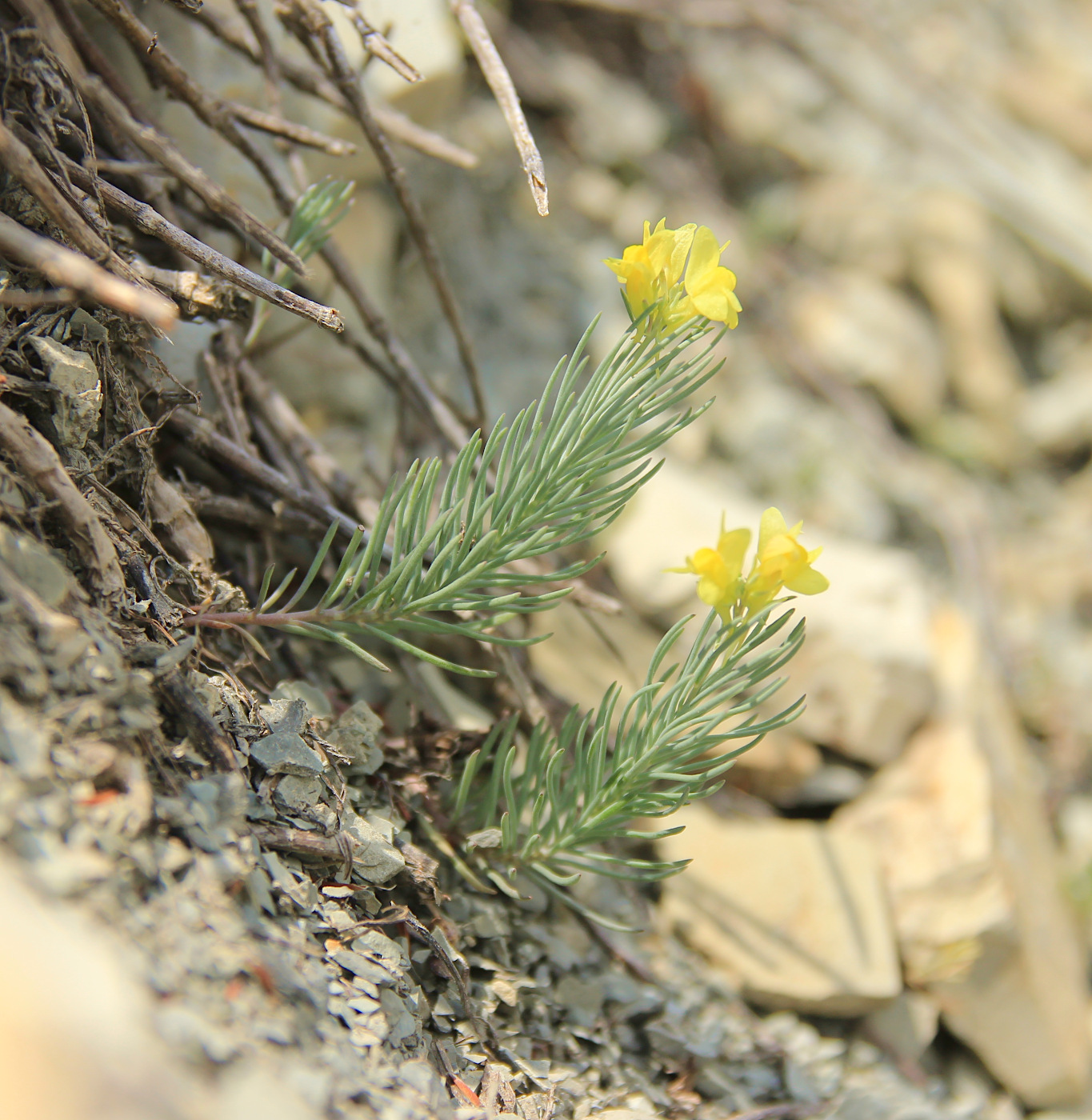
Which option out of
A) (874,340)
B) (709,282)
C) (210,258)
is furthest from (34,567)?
(874,340)

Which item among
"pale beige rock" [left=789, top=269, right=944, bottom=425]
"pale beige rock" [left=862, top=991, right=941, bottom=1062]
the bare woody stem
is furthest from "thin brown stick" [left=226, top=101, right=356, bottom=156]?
"pale beige rock" [left=789, top=269, right=944, bottom=425]

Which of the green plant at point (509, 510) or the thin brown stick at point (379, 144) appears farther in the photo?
the thin brown stick at point (379, 144)

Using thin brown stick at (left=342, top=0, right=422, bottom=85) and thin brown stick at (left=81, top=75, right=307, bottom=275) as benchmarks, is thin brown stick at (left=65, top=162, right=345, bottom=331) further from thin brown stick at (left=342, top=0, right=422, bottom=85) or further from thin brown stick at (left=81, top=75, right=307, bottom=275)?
thin brown stick at (left=342, top=0, right=422, bottom=85)

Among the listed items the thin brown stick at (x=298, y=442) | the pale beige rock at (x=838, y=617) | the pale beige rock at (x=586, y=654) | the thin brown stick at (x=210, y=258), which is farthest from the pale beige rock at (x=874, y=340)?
the thin brown stick at (x=210, y=258)

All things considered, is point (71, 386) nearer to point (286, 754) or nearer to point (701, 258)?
point (286, 754)

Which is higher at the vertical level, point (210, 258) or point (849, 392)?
point (849, 392)

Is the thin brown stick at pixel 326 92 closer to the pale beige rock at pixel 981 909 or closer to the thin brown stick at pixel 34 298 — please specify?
the thin brown stick at pixel 34 298
